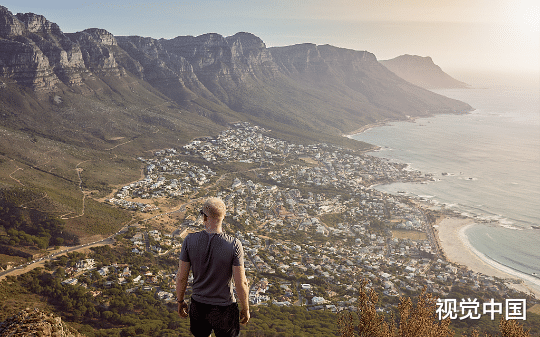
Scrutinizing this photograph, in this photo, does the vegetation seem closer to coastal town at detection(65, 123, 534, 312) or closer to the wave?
coastal town at detection(65, 123, 534, 312)

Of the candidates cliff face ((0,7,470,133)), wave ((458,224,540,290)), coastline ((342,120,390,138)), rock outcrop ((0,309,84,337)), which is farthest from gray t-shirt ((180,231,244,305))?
coastline ((342,120,390,138))

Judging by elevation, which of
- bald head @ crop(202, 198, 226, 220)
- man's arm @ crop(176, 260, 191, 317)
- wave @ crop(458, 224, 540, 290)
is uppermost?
bald head @ crop(202, 198, 226, 220)

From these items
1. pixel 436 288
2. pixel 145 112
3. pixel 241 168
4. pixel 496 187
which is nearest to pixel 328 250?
pixel 436 288

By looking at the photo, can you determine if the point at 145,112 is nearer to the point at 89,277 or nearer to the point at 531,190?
the point at 89,277

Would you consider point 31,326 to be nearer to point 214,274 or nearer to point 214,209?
point 214,274

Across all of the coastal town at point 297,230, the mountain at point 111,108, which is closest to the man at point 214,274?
the coastal town at point 297,230

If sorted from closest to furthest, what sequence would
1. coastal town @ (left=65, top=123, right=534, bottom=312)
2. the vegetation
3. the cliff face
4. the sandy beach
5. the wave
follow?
the vegetation → coastal town @ (left=65, top=123, right=534, bottom=312) → the sandy beach → the wave → the cliff face
